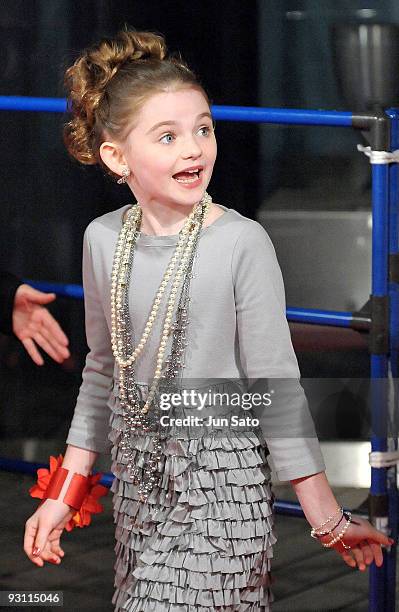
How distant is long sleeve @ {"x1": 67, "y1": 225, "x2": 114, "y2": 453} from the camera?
1743 millimetres

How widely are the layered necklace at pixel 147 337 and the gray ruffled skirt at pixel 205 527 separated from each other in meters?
0.01

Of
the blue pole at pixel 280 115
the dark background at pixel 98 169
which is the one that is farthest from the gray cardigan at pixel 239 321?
the dark background at pixel 98 169

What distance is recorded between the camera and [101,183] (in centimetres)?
299

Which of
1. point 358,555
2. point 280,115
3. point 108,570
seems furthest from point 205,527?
point 108,570

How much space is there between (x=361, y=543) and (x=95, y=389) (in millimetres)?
425

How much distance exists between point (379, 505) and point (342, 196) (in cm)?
132

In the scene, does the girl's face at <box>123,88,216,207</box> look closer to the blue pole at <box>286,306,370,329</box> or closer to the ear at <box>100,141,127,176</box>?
the ear at <box>100,141,127,176</box>

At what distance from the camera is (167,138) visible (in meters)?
1.59

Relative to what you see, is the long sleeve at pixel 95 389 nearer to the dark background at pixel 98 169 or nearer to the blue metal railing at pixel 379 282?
the blue metal railing at pixel 379 282

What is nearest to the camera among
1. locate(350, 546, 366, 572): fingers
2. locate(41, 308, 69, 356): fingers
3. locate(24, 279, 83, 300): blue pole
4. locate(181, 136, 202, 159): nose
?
locate(181, 136, 202, 159): nose

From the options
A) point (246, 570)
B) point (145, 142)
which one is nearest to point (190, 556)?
point (246, 570)

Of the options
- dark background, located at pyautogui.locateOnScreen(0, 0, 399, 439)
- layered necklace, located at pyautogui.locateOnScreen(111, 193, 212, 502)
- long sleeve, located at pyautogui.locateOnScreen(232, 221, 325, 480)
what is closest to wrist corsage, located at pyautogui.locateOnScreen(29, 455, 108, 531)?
layered necklace, located at pyautogui.locateOnScreen(111, 193, 212, 502)

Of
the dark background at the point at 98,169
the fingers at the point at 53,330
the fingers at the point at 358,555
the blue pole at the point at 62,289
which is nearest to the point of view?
the fingers at the point at 358,555

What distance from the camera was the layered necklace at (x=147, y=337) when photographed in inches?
63.3
